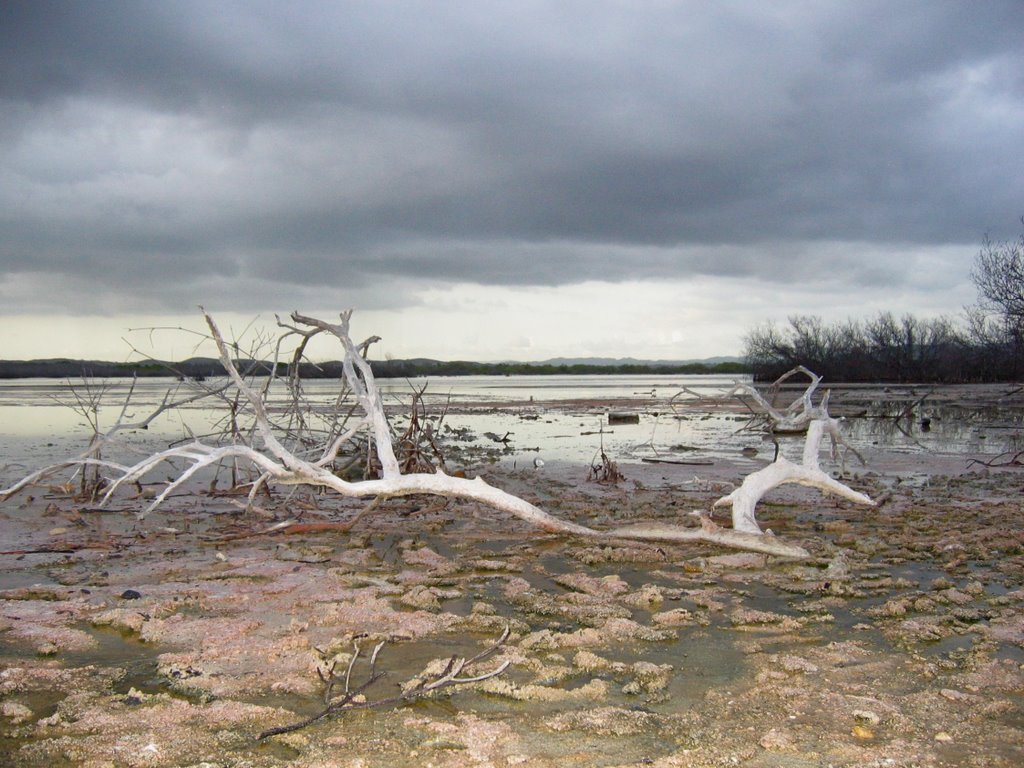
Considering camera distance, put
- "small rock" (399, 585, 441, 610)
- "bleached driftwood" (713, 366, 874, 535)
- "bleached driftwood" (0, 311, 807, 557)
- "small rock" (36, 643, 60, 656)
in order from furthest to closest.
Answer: "bleached driftwood" (713, 366, 874, 535) → "bleached driftwood" (0, 311, 807, 557) → "small rock" (399, 585, 441, 610) → "small rock" (36, 643, 60, 656)

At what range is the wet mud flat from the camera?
3150 millimetres

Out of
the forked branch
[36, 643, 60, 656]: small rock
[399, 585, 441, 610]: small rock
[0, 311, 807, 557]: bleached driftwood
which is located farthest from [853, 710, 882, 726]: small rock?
[36, 643, 60, 656]: small rock

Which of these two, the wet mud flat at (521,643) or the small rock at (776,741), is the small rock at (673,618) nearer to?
the wet mud flat at (521,643)

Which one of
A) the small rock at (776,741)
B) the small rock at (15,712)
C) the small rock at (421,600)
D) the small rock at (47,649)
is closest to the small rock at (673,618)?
the small rock at (421,600)

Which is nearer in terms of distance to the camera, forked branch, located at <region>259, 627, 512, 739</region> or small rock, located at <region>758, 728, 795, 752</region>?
small rock, located at <region>758, 728, 795, 752</region>

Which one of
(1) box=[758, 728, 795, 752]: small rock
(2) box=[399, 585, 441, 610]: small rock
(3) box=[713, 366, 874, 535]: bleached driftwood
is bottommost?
(2) box=[399, 585, 441, 610]: small rock

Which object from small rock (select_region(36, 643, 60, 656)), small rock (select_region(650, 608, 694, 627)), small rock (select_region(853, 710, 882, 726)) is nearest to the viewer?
small rock (select_region(853, 710, 882, 726))

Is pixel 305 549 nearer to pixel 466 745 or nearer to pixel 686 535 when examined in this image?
pixel 686 535

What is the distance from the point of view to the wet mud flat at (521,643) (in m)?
3.15

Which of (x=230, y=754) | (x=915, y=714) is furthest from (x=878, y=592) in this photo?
(x=230, y=754)

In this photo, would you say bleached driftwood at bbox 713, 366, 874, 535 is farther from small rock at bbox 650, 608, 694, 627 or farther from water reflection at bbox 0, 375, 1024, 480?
small rock at bbox 650, 608, 694, 627

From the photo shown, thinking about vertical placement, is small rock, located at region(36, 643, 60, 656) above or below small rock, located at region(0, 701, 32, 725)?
below

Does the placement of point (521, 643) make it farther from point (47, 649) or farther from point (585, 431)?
point (585, 431)

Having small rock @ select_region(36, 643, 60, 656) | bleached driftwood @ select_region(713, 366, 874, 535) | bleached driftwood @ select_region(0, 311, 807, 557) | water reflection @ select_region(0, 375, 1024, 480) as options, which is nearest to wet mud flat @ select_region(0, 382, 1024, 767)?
small rock @ select_region(36, 643, 60, 656)
